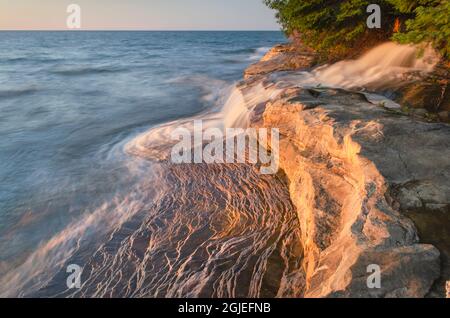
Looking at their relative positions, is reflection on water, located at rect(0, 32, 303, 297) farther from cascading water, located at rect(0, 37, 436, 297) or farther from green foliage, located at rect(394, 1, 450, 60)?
green foliage, located at rect(394, 1, 450, 60)

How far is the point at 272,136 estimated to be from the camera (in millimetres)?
8070

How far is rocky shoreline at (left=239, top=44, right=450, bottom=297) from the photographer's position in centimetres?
313

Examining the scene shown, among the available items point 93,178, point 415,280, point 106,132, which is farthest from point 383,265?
point 106,132

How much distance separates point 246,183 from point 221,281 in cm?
284

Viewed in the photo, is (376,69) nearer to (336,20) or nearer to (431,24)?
(336,20)

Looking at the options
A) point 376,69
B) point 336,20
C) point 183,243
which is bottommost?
point 183,243

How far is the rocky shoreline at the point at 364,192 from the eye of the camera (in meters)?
3.13

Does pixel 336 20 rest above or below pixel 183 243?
above

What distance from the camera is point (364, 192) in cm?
434

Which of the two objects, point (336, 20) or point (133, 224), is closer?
point (133, 224)

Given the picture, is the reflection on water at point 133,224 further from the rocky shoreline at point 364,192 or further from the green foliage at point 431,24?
the green foliage at point 431,24

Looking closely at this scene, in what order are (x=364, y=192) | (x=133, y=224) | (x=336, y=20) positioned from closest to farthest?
(x=364, y=192) → (x=133, y=224) → (x=336, y=20)

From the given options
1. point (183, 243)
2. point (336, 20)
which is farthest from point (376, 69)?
point (183, 243)

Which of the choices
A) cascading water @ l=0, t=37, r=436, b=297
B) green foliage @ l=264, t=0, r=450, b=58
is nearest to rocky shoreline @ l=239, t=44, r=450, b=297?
cascading water @ l=0, t=37, r=436, b=297
